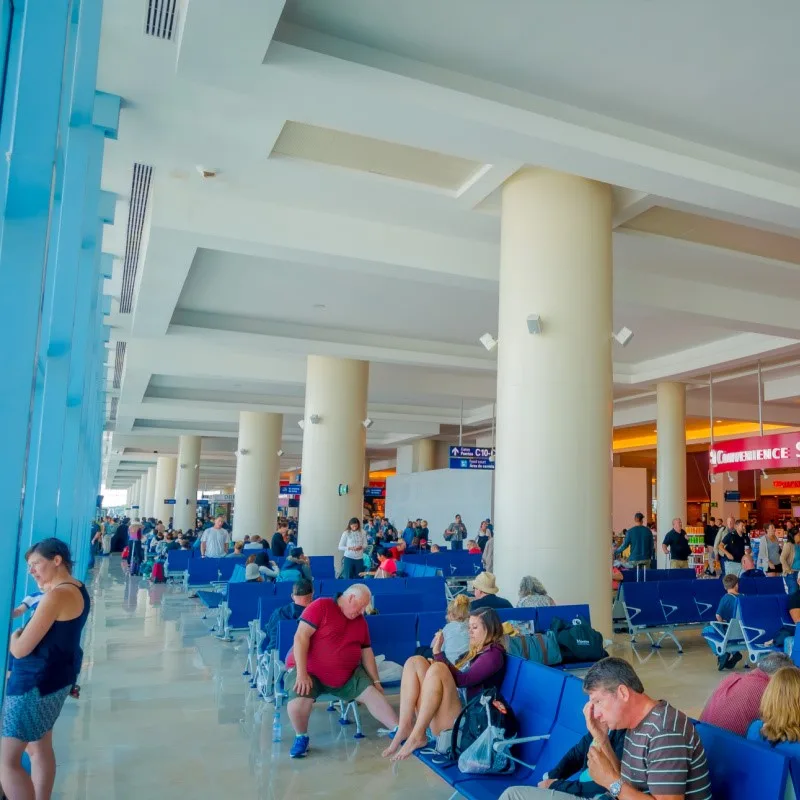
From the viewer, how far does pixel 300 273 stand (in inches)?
440

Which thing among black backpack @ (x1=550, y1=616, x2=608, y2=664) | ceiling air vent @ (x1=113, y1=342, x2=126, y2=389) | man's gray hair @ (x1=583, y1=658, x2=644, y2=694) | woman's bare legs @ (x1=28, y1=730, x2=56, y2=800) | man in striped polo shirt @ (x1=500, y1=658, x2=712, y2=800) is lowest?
woman's bare legs @ (x1=28, y1=730, x2=56, y2=800)

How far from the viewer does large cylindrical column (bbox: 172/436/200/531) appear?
110 feet

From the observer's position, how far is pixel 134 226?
31.1 feet

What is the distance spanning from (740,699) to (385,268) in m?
6.93

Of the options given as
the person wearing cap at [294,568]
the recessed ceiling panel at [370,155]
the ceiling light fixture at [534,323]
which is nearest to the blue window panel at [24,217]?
the recessed ceiling panel at [370,155]

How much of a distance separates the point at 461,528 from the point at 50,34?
733 inches

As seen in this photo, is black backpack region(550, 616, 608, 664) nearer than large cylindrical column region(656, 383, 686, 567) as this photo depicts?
Yes

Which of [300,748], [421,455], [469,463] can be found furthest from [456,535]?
[300,748]

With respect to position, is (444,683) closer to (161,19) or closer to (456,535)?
(161,19)

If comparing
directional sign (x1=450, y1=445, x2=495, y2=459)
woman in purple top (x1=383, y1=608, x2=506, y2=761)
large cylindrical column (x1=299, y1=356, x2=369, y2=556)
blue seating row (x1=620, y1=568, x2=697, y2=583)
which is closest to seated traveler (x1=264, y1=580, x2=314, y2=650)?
woman in purple top (x1=383, y1=608, x2=506, y2=761)

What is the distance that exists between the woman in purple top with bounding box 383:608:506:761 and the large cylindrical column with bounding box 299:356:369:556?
10723 mm

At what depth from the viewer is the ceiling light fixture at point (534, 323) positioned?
7262 mm

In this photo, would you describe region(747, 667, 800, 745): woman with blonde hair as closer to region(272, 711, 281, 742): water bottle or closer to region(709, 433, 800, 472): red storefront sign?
region(272, 711, 281, 742): water bottle

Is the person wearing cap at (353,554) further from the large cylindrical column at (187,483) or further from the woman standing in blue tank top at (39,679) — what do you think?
the large cylindrical column at (187,483)
